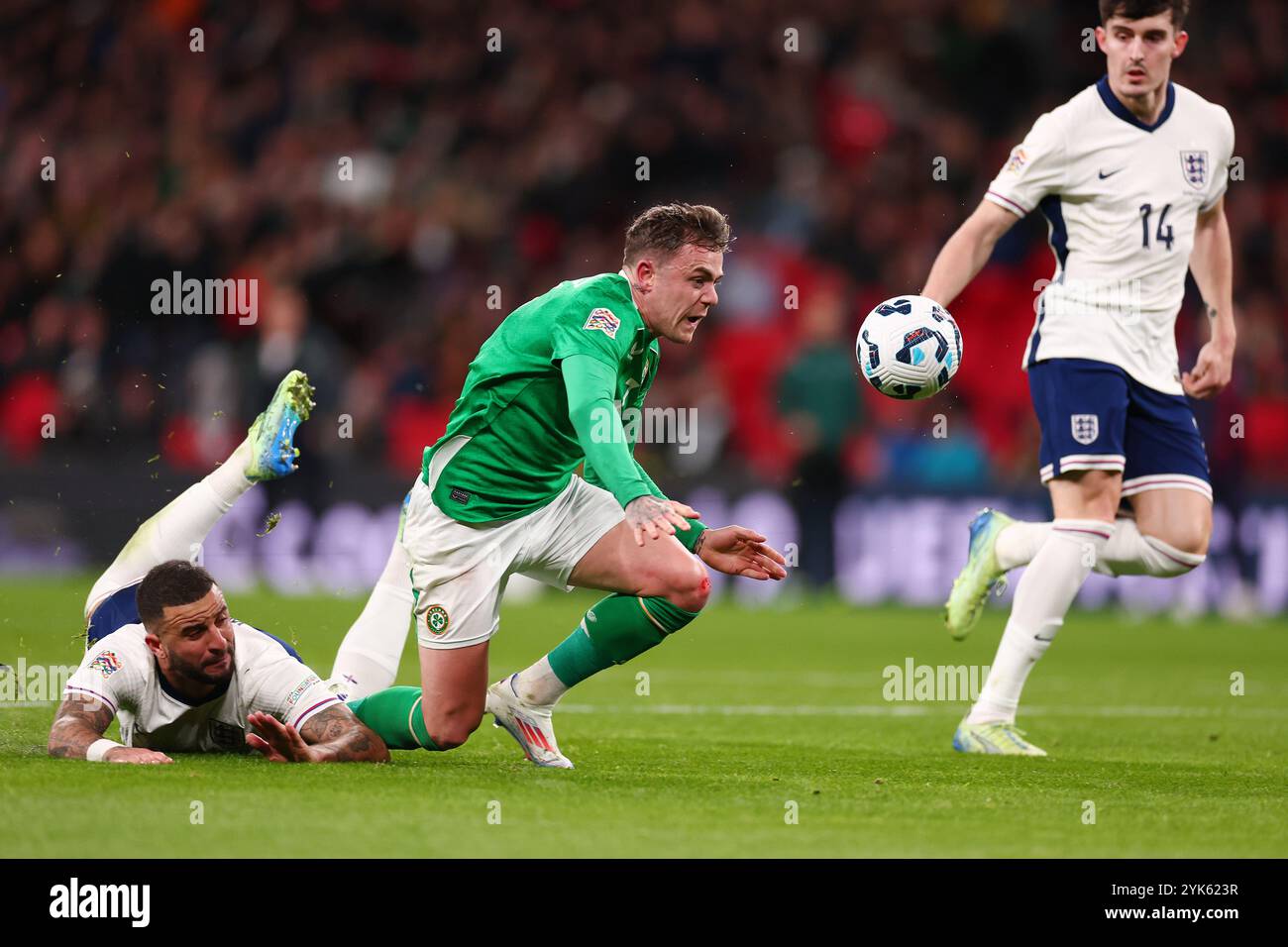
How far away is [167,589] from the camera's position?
18.0 feet

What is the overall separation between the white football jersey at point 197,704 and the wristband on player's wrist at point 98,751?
16 centimetres

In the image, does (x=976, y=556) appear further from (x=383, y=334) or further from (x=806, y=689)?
(x=383, y=334)

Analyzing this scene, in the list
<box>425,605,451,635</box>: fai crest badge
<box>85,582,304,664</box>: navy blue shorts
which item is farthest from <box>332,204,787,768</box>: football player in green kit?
<box>85,582,304,664</box>: navy blue shorts

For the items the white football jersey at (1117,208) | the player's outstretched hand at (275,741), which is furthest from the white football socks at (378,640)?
the white football jersey at (1117,208)

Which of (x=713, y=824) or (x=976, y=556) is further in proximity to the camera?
(x=976, y=556)

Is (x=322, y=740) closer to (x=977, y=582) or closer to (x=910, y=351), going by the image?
(x=910, y=351)

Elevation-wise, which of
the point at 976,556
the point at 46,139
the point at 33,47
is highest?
the point at 33,47

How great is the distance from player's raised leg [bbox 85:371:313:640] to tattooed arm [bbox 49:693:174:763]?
937mm

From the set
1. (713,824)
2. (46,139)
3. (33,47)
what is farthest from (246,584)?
(713,824)

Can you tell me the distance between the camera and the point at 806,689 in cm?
891

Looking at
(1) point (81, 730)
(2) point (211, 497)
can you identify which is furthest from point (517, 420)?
(1) point (81, 730)

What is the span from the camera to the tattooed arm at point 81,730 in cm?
534

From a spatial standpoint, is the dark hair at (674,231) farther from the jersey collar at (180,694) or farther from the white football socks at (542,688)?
the jersey collar at (180,694)

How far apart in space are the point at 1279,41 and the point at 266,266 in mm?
10133
